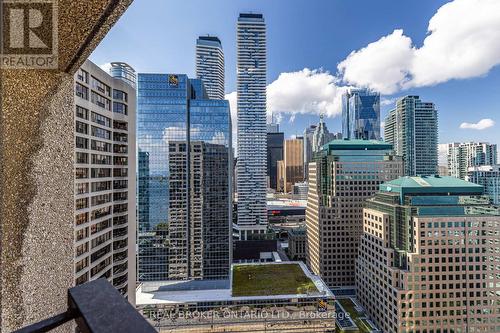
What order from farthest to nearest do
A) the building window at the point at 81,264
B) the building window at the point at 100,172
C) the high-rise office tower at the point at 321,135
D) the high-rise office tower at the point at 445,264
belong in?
the high-rise office tower at the point at 321,135 < the high-rise office tower at the point at 445,264 < the building window at the point at 100,172 < the building window at the point at 81,264

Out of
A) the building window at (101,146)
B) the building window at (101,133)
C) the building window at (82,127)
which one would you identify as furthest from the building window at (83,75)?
the building window at (101,146)

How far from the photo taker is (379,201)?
36.5 m

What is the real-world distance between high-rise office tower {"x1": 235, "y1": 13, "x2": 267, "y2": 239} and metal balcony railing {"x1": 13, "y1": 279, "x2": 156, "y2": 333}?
236 ft

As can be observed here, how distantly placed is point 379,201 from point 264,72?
62.5m

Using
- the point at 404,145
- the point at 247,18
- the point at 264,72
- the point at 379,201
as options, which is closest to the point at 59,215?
the point at 379,201

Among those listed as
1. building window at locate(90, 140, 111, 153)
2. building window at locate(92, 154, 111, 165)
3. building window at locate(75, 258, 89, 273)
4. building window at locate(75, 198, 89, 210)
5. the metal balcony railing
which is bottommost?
building window at locate(75, 258, 89, 273)

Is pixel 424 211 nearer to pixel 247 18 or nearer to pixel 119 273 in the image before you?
pixel 119 273

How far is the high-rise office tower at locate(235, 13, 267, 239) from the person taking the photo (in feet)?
247

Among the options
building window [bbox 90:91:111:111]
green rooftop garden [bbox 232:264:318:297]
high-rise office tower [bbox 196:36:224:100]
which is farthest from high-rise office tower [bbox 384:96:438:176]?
building window [bbox 90:91:111:111]

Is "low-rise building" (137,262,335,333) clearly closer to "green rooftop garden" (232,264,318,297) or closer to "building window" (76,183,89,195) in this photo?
"green rooftop garden" (232,264,318,297)

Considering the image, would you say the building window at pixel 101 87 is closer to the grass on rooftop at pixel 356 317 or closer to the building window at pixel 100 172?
the building window at pixel 100 172
